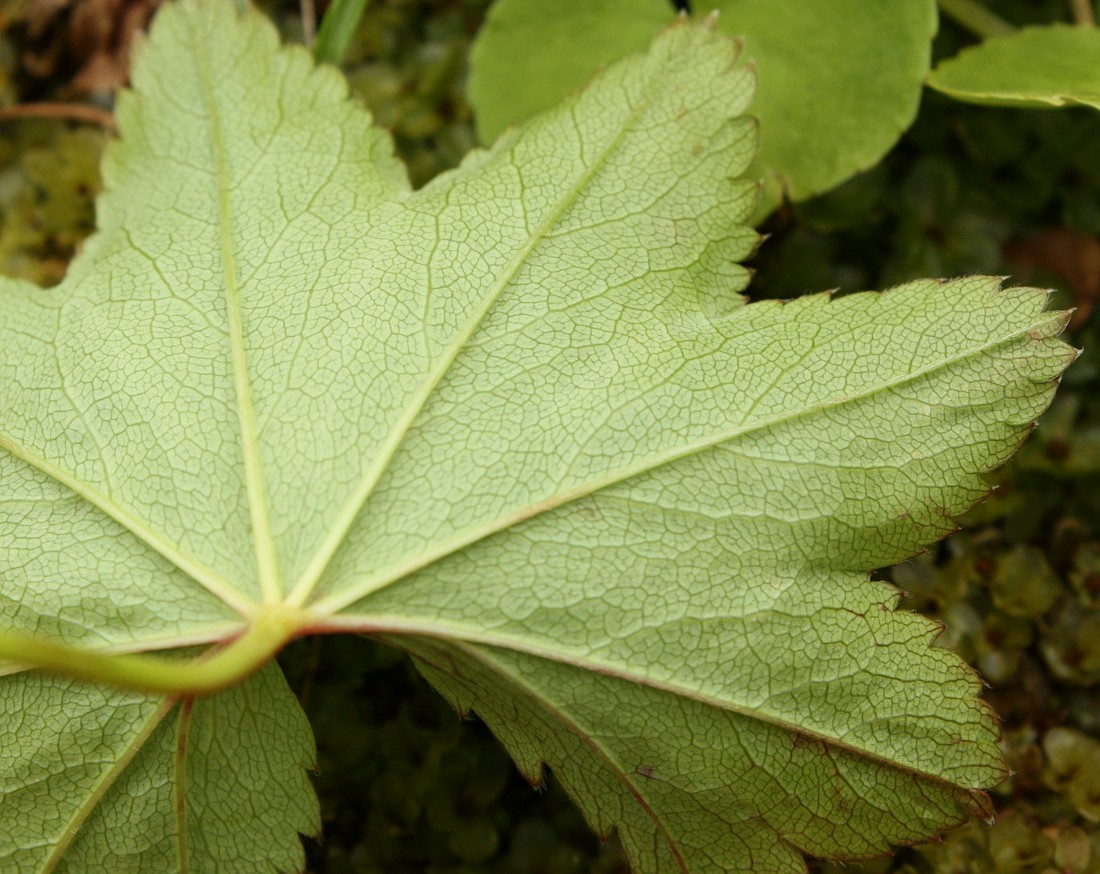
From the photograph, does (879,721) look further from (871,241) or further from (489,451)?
(871,241)

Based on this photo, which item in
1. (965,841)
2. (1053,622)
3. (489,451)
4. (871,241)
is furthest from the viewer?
(871,241)

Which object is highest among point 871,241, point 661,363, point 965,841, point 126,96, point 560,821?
point 126,96

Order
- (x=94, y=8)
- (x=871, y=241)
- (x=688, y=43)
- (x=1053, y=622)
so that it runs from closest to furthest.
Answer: (x=688, y=43) → (x=1053, y=622) → (x=871, y=241) → (x=94, y=8)

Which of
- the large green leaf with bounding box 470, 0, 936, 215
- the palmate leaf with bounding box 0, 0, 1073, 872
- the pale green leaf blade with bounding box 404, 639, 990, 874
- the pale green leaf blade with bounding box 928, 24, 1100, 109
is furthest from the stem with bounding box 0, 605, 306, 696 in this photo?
the pale green leaf blade with bounding box 928, 24, 1100, 109

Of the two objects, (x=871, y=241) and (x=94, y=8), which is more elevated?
(x=94, y=8)

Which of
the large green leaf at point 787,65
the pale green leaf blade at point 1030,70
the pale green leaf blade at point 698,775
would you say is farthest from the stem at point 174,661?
the pale green leaf blade at point 1030,70

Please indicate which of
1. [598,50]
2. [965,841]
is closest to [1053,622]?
[965,841]

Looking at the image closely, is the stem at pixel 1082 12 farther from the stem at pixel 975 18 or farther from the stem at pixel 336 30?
the stem at pixel 336 30

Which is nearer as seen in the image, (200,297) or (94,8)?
(200,297)
